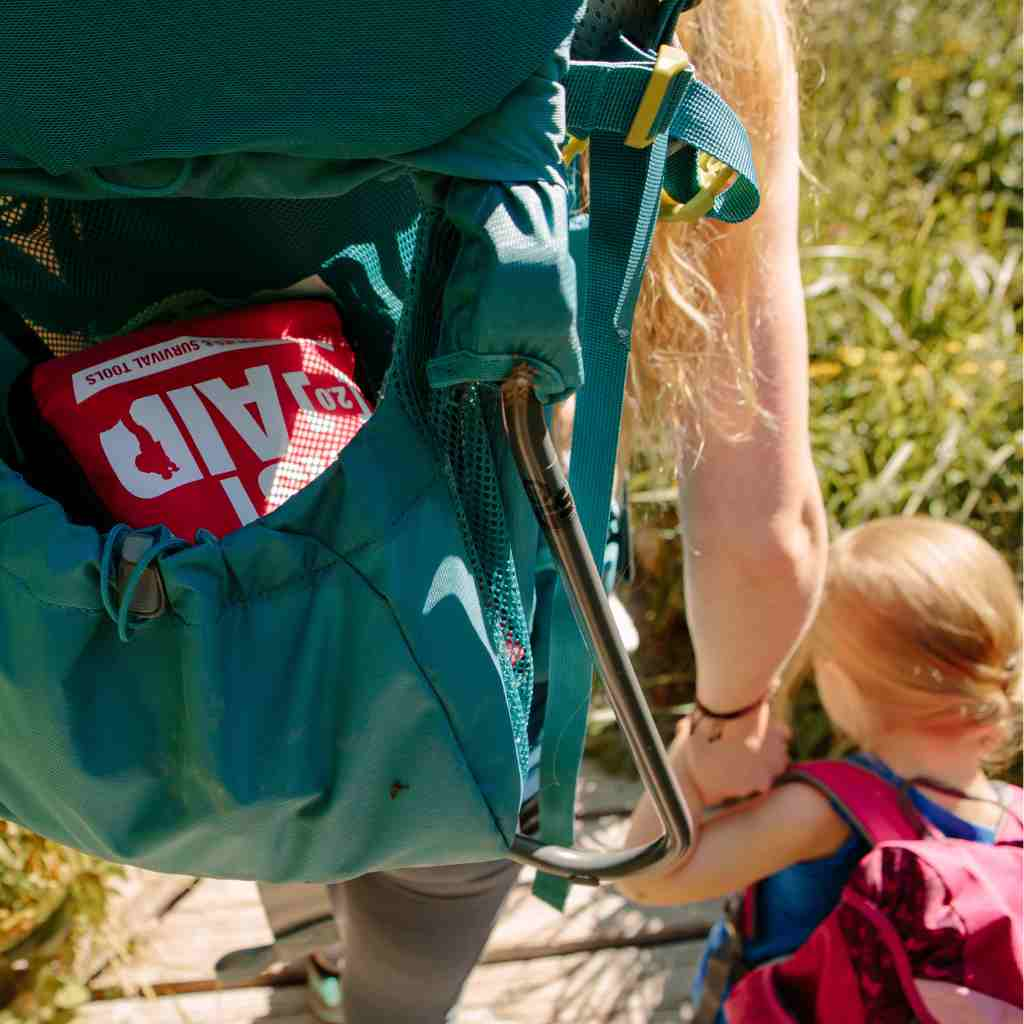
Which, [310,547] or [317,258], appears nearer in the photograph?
[310,547]

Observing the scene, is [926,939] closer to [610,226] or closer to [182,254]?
[610,226]

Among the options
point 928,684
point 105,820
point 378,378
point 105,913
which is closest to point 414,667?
point 105,820

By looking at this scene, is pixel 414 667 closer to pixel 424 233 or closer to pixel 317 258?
pixel 424 233

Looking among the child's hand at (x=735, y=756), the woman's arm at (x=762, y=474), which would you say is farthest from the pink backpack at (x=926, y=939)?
the woman's arm at (x=762, y=474)

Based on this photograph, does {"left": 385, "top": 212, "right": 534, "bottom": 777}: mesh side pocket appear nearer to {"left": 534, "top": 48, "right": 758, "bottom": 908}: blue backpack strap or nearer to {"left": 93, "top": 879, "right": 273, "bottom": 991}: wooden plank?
{"left": 534, "top": 48, "right": 758, "bottom": 908}: blue backpack strap

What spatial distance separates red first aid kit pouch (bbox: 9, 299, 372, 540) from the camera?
0.96 m

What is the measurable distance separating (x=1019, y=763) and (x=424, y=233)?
2.07m

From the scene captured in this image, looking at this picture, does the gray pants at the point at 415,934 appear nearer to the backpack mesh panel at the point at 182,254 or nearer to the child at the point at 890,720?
the child at the point at 890,720

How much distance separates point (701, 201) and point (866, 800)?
96 cm

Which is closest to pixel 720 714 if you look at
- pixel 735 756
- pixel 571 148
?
pixel 735 756

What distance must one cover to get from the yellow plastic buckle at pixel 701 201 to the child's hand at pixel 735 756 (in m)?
0.68

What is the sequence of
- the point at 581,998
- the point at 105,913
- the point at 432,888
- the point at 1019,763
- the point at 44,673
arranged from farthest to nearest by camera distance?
the point at 1019,763
the point at 581,998
the point at 105,913
the point at 432,888
the point at 44,673

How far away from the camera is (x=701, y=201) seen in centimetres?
98

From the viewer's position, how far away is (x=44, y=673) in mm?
855
